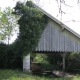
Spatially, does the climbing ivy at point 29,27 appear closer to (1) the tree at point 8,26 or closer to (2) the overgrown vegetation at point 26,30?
(2) the overgrown vegetation at point 26,30

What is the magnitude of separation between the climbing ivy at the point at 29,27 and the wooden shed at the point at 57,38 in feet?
2.20

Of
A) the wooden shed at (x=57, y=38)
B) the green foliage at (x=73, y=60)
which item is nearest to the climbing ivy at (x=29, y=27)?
the wooden shed at (x=57, y=38)

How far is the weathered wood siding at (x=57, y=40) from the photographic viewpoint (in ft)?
66.5

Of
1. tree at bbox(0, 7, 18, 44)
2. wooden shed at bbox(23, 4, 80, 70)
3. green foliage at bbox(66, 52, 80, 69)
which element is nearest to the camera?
wooden shed at bbox(23, 4, 80, 70)

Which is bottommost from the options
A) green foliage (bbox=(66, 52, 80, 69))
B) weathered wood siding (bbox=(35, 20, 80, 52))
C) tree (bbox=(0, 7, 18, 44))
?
green foliage (bbox=(66, 52, 80, 69))

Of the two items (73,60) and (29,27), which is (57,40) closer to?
(29,27)

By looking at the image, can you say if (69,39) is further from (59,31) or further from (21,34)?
(21,34)

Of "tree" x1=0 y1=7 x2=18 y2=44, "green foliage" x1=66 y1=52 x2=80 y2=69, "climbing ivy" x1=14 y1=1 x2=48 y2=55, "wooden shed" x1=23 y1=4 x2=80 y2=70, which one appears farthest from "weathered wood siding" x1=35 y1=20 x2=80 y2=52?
"tree" x1=0 y1=7 x2=18 y2=44

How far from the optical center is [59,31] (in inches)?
816

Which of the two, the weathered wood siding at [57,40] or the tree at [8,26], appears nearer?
the weathered wood siding at [57,40]

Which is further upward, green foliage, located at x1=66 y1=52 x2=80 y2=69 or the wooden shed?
the wooden shed

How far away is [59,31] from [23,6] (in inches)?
167

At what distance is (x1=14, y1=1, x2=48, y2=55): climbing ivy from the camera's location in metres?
19.3

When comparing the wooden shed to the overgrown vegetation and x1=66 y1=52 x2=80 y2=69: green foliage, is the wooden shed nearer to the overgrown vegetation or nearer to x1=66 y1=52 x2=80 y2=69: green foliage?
the overgrown vegetation
